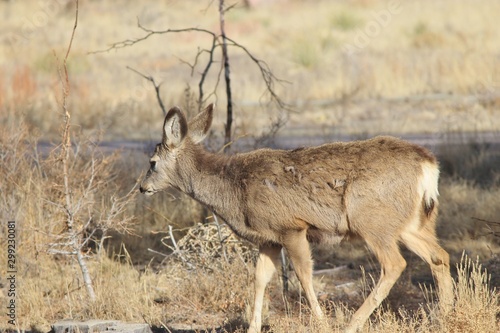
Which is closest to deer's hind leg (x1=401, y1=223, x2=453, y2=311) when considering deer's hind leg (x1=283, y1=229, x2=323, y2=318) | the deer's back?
the deer's back

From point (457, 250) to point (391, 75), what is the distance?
17.5 meters

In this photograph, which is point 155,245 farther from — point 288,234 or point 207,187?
point 288,234

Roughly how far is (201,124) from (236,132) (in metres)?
5.62

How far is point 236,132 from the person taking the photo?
14.1 metres

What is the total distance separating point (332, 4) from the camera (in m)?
55.4

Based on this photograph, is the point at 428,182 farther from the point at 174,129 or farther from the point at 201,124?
the point at 174,129

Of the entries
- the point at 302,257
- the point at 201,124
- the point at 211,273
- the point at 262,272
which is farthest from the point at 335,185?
the point at 211,273

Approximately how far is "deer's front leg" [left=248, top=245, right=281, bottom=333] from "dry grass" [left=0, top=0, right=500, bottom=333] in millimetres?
355

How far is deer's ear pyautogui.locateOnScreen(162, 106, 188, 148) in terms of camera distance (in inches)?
326

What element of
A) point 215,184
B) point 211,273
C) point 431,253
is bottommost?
point 211,273

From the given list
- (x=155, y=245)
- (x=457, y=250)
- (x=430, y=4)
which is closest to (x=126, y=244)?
(x=155, y=245)

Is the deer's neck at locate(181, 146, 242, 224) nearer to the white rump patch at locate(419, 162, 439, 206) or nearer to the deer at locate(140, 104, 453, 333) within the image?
the deer at locate(140, 104, 453, 333)

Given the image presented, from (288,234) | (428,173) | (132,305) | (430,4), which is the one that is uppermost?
(430,4)

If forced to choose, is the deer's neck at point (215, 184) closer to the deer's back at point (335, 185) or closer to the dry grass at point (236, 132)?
the deer's back at point (335, 185)
